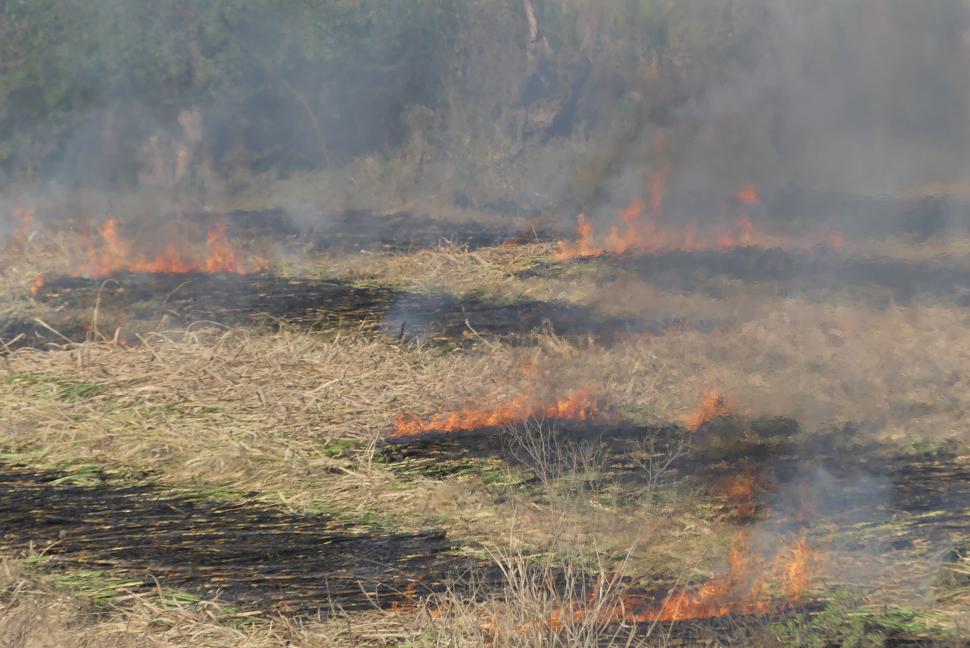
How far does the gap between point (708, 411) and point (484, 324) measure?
4.33 metres

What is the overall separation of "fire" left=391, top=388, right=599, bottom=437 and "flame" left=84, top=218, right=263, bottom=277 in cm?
821

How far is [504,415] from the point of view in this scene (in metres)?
12.3

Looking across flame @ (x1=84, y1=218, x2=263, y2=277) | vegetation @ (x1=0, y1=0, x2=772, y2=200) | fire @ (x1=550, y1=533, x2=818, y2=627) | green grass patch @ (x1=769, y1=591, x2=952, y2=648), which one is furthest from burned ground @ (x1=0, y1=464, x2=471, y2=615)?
vegetation @ (x1=0, y1=0, x2=772, y2=200)

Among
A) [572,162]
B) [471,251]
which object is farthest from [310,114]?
[471,251]

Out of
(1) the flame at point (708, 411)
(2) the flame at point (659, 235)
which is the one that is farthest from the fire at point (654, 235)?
(1) the flame at point (708, 411)

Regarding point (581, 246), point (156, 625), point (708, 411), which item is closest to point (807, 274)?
point (581, 246)

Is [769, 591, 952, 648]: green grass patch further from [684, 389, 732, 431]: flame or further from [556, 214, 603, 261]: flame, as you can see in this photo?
[556, 214, 603, 261]: flame

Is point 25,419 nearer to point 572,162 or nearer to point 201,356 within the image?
point 201,356

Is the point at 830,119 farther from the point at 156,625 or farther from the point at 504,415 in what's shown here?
the point at 156,625

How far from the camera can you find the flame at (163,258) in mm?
18812

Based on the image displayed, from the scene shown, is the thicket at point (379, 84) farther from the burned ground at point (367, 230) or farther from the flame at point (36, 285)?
the flame at point (36, 285)

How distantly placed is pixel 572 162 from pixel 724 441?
644 inches

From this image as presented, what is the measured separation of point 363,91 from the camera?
2786 centimetres

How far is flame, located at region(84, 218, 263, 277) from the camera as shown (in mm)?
18812
